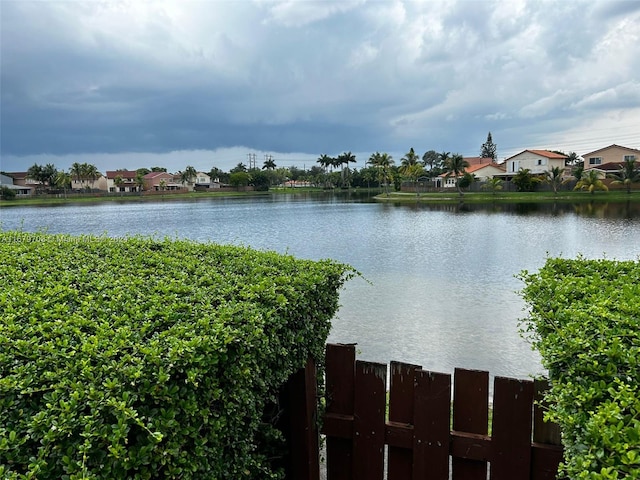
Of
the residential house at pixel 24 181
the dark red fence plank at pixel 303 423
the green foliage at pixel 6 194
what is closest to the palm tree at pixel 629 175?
the dark red fence plank at pixel 303 423

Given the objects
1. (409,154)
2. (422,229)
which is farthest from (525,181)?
(422,229)

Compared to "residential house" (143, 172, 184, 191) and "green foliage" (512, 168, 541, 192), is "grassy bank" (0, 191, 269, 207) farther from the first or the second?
"green foliage" (512, 168, 541, 192)

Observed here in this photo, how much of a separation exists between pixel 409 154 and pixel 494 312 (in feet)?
276

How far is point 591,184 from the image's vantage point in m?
62.9

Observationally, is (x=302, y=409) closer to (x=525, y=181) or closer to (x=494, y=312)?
(x=494, y=312)

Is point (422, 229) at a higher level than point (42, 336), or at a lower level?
lower

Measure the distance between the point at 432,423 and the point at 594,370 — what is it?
47.7 inches

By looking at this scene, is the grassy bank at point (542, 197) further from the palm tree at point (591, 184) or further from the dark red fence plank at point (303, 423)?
the dark red fence plank at point (303, 423)

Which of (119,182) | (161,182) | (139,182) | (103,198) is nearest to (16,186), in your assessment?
(119,182)

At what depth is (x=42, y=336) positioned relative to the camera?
2041mm

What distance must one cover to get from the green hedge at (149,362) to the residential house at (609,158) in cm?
Answer: 8051

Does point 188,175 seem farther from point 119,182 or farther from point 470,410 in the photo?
point 470,410

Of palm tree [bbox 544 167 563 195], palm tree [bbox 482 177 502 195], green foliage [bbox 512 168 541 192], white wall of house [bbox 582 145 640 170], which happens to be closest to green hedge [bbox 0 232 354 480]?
palm tree [bbox 544 167 563 195]

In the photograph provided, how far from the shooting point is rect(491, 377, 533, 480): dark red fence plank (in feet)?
8.84
